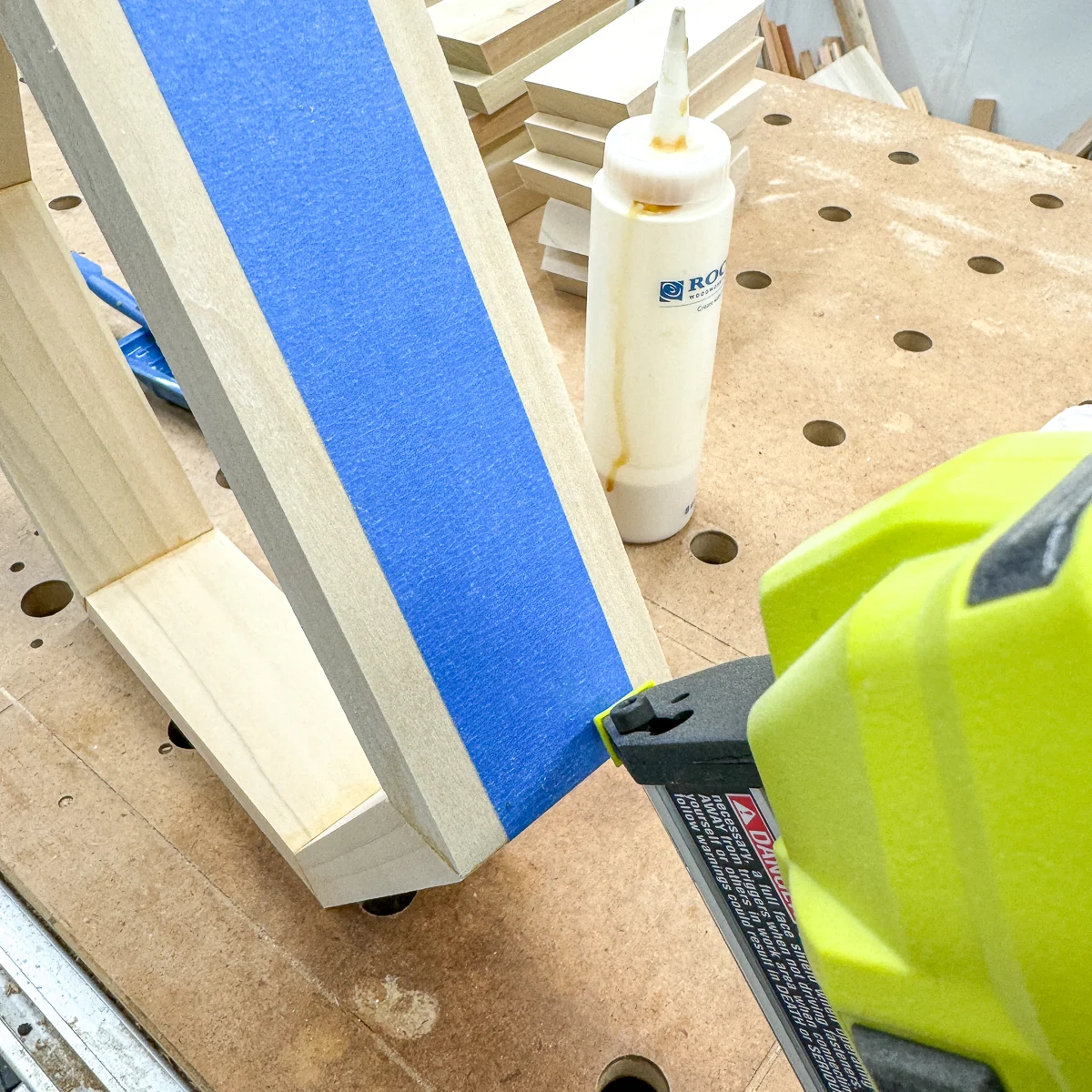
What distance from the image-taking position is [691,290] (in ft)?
2.99

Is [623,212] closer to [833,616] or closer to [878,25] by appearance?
[833,616]

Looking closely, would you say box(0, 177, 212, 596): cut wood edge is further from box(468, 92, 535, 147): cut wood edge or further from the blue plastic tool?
box(468, 92, 535, 147): cut wood edge

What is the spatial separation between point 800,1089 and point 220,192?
0.72 m

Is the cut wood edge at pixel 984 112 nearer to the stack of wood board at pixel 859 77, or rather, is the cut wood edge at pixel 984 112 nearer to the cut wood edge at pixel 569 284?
the stack of wood board at pixel 859 77

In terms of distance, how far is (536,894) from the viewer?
0.84 metres

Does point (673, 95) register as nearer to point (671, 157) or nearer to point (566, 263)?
point (671, 157)

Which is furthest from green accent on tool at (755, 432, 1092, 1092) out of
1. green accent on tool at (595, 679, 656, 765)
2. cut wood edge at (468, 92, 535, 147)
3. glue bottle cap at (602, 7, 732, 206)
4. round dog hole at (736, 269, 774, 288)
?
cut wood edge at (468, 92, 535, 147)

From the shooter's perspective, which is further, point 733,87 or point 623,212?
point 733,87

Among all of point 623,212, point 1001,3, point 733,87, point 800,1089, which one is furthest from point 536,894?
point 1001,3

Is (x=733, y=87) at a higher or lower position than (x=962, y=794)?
lower

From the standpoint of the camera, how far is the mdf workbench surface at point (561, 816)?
755mm

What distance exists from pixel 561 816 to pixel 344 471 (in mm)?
441

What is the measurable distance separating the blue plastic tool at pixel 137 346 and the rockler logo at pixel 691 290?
0.66 m

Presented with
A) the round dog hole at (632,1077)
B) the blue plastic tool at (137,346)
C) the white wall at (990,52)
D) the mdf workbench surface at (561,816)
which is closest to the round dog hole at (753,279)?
the mdf workbench surface at (561,816)
